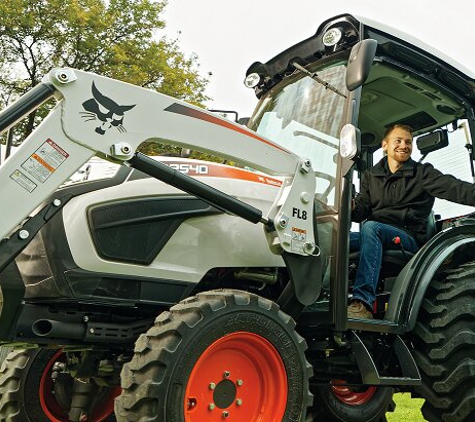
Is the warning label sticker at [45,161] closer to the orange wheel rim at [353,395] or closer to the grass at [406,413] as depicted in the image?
the orange wheel rim at [353,395]

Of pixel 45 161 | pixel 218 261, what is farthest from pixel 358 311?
pixel 45 161

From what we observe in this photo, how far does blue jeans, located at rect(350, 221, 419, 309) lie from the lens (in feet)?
13.5

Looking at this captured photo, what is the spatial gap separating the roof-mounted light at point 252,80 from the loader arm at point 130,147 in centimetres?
134

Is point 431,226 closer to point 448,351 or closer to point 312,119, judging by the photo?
point 448,351

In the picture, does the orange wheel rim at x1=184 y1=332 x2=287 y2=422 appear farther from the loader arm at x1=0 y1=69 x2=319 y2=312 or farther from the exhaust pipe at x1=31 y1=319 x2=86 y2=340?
the exhaust pipe at x1=31 y1=319 x2=86 y2=340

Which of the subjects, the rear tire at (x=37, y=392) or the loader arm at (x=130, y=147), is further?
the rear tire at (x=37, y=392)

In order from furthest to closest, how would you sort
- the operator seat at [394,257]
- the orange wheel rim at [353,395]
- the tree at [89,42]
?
1. the tree at [89,42]
2. the orange wheel rim at [353,395]
3. the operator seat at [394,257]

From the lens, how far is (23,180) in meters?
2.86

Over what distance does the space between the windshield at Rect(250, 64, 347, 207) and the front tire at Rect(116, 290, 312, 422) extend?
112 cm

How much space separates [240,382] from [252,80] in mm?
2459

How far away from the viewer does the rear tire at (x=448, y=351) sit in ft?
13.2

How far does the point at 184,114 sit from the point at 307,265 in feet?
3.57

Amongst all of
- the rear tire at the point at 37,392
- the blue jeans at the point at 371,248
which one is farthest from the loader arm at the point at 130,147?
the rear tire at the point at 37,392

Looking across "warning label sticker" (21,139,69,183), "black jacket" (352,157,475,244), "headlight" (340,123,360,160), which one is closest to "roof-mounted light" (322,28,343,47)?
"headlight" (340,123,360,160)
